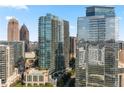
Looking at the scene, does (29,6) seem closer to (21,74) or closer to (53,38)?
(53,38)

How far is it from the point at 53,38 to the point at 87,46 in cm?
27

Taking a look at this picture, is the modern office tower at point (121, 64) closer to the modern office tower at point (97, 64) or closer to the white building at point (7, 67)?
the modern office tower at point (97, 64)

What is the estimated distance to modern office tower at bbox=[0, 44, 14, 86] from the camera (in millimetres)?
2816

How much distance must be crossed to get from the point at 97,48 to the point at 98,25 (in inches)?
7.0

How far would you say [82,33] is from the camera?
2.81 m

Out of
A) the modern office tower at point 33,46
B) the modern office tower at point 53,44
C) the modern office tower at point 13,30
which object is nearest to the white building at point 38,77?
the modern office tower at point 53,44

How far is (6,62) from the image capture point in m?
2.83

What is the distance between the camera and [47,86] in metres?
2.83

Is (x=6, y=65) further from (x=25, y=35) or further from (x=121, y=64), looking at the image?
(x=121, y=64)

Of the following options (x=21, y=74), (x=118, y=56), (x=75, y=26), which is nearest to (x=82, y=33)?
(x=75, y=26)

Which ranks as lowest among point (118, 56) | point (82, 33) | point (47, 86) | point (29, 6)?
point (47, 86)

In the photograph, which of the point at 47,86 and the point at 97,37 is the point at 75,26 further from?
the point at 47,86

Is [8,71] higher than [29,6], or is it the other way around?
[29,6]

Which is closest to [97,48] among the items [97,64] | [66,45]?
[97,64]
